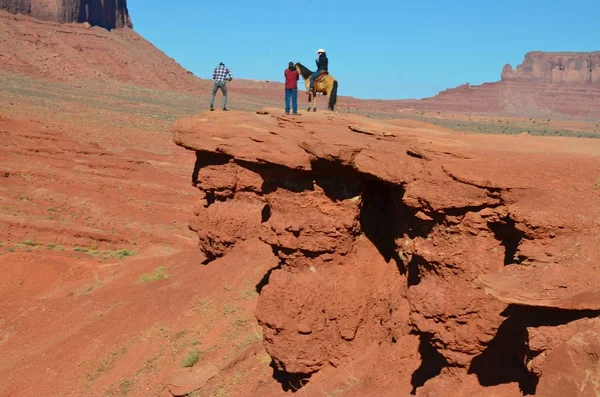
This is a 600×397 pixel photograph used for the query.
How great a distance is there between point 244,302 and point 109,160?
22518 mm

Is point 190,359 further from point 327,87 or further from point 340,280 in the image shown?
point 327,87

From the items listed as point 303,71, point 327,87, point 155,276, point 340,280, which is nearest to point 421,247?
point 340,280

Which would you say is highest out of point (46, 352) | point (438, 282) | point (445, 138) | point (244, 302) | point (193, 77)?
point (193, 77)

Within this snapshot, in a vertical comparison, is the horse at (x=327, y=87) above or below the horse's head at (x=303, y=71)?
below

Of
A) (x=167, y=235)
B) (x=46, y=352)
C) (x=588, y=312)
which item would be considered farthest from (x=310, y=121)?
(x=167, y=235)

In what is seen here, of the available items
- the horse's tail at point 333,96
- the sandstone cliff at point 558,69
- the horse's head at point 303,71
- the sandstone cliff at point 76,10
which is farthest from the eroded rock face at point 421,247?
the sandstone cliff at point 558,69

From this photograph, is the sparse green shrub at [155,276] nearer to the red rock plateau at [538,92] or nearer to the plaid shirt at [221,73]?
the plaid shirt at [221,73]

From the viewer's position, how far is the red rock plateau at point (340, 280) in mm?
6062

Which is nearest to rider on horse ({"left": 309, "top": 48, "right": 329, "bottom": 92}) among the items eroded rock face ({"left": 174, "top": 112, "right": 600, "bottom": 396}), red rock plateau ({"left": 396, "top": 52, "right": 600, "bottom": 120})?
eroded rock face ({"left": 174, "top": 112, "right": 600, "bottom": 396})

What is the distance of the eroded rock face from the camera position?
6023 mm

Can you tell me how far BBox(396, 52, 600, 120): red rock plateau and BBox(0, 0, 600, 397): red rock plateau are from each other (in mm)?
112020

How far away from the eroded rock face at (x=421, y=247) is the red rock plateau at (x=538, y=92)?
380ft

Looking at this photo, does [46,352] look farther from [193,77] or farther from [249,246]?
[193,77]

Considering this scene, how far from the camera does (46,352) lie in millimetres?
12680
